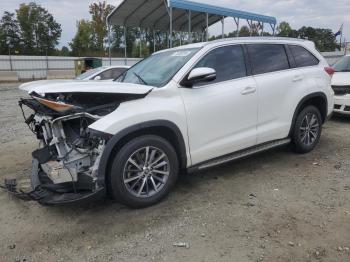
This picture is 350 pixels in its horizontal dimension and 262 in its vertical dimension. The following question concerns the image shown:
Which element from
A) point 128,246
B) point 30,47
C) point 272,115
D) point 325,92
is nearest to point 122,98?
point 128,246

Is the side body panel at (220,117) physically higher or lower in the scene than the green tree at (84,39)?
lower

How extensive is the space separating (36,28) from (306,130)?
182 ft

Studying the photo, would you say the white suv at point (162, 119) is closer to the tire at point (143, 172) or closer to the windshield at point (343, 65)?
the tire at point (143, 172)

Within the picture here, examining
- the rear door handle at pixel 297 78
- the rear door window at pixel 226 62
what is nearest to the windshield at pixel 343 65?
the rear door handle at pixel 297 78

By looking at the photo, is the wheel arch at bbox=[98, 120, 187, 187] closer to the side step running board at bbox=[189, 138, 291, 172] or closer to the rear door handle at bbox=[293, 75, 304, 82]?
the side step running board at bbox=[189, 138, 291, 172]

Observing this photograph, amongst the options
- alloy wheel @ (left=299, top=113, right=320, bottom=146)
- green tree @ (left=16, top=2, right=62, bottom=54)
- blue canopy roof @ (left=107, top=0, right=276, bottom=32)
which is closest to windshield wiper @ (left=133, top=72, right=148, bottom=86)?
alloy wheel @ (left=299, top=113, right=320, bottom=146)

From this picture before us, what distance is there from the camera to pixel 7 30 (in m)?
52.3

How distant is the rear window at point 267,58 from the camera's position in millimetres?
4863

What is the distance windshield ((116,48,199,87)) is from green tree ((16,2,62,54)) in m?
51.9

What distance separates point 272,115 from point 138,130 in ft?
7.08

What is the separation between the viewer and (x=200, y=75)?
393cm

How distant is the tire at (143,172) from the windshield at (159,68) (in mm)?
767

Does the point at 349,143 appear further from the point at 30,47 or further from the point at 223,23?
the point at 30,47

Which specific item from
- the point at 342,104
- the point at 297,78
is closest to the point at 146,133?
the point at 297,78
